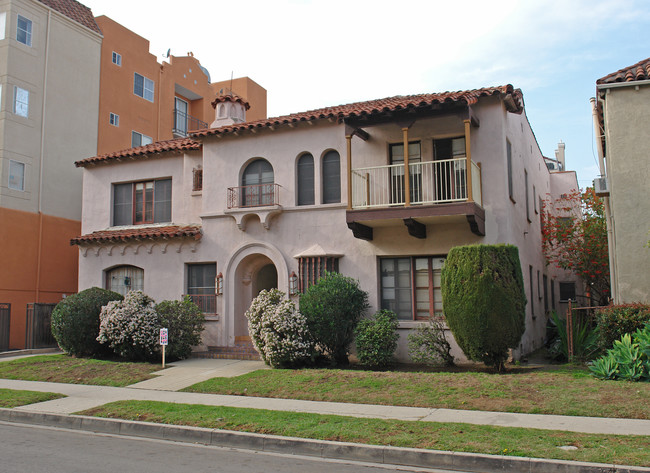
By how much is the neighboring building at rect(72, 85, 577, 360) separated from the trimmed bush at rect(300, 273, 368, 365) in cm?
98

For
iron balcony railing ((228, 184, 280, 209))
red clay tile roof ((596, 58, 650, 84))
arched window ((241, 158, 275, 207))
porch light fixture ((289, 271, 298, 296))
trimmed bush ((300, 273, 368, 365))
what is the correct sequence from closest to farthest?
1. red clay tile roof ((596, 58, 650, 84))
2. trimmed bush ((300, 273, 368, 365))
3. porch light fixture ((289, 271, 298, 296))
4. iron balcony railing ((228, 184, 280, 209))
5. arched window ((241, 158, 275, 207))

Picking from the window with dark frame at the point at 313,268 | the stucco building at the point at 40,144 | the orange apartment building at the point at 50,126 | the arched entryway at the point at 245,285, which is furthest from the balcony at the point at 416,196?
the stucco building at the point at 40,144

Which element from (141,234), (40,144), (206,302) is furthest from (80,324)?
(40,144)

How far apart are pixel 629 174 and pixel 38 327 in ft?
63.5

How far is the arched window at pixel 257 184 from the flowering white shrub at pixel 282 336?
392 cm

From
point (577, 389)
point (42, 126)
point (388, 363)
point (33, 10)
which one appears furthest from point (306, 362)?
point (33, 10)

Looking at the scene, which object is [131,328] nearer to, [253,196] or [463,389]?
[253,196]

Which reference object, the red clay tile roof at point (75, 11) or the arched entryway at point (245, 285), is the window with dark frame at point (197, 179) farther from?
the red clay tile roof at point (75, 11)

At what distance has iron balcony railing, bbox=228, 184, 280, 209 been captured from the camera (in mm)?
17844

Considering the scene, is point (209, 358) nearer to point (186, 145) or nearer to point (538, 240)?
point (186, 145)

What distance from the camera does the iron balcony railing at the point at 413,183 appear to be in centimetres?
1527

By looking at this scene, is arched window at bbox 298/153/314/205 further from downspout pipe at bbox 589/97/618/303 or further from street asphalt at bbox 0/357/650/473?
downspout pipe at bbox 589/97/618/303

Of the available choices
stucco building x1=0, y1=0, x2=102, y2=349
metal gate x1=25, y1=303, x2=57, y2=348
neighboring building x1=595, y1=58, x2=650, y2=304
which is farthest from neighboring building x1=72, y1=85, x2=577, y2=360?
stucco building x1=0, y1=0, x2=102, y2=349

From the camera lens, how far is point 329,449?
8.03m
